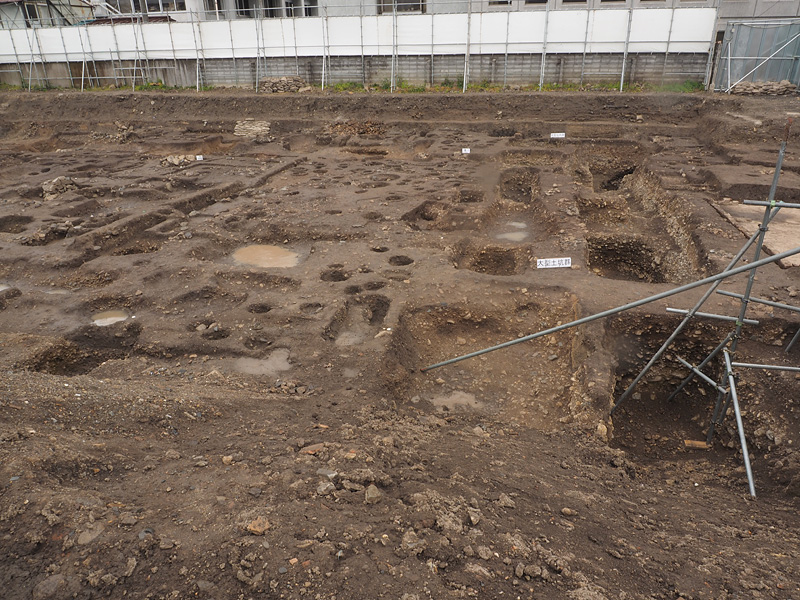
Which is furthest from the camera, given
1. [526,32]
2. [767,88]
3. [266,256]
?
[526,32]

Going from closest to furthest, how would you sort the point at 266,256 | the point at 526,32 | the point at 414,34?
the point at 266,256
the point at 526,32
the point at 414,34

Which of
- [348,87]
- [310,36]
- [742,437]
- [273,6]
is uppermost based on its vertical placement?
[273,6]

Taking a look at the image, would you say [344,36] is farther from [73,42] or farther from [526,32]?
[73,42]

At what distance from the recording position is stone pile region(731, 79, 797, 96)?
14656 millimetres

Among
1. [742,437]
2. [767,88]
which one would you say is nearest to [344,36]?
[767,88]

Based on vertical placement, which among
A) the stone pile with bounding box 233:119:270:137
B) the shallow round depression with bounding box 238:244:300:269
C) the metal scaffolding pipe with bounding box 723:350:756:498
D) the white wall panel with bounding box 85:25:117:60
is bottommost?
the shallow round depression with bounding box 238:244:300:269

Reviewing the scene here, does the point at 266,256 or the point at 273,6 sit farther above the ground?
the point at 273,6

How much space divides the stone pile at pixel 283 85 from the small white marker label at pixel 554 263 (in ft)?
46.8

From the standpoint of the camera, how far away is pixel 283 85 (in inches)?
731

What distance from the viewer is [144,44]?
20031 millimetres

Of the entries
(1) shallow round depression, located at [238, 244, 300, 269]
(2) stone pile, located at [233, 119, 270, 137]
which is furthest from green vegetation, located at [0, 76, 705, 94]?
(1) shallow round depression, located at [238, 244, 300, 269]

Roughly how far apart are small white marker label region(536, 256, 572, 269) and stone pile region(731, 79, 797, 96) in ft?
39.1

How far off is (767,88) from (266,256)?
14375mm

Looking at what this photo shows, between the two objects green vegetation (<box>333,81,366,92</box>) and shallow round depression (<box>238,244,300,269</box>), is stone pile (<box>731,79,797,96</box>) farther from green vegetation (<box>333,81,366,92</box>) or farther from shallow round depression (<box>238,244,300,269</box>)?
shallow round depression (<box>238,244,300,269</box>)
